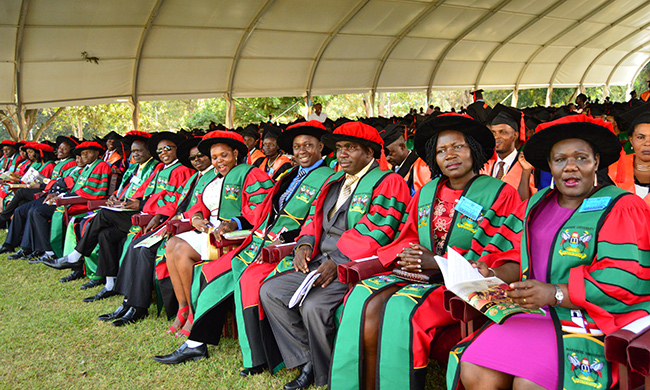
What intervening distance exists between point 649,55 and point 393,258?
28.1m

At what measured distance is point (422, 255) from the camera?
2.80 meters

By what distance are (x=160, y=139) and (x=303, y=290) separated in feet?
11.0

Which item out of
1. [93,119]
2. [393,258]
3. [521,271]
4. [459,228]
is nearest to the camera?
[521,271]

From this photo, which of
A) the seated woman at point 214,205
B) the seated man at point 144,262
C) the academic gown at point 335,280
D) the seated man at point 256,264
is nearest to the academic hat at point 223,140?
the seated woman at point 214,205

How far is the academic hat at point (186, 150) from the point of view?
5207mm

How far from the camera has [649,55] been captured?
2514 cm

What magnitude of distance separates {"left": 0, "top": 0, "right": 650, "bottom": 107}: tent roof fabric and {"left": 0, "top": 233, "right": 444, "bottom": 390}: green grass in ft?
26.5

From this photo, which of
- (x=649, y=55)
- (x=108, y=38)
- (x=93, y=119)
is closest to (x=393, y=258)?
(x=108, y=38)

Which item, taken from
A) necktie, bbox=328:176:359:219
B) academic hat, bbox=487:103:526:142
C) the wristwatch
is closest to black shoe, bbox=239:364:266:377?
necktie, bbox=328:176:359:219

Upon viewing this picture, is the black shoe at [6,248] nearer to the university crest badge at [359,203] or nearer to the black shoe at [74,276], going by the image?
the black shoe at [74,276]

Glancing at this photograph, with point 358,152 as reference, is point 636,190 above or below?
below

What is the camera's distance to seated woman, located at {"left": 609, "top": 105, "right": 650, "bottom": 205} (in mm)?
3047

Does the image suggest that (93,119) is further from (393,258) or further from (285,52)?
(393,258)

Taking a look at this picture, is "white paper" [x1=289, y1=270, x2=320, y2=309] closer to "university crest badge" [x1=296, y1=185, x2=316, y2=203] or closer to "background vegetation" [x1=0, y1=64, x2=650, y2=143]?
"university crest badge" [x1=296, y1=185, x2=316, y2=203]
